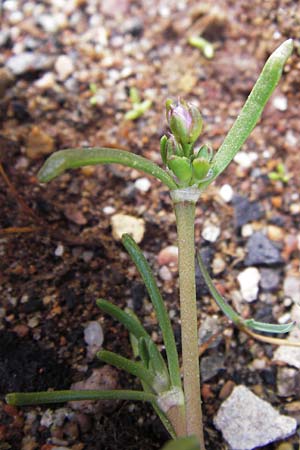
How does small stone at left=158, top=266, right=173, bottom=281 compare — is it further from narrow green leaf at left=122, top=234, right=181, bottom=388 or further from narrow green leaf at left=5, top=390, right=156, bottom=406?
narrow green leaf at left=5, top=390, right=156, bottom=406

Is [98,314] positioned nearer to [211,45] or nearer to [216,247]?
[216,247]

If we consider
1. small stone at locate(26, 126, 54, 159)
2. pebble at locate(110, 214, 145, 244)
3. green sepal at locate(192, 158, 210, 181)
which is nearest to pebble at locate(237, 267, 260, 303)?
pebble at locate(110, 214, 145, 244)

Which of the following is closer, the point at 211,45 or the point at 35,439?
the point at 35,439

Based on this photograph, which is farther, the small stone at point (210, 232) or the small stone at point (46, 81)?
the small stone at point (46, 81)

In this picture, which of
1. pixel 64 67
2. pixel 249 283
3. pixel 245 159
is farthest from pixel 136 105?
pixel 249 283

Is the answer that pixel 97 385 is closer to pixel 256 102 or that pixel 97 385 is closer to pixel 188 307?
pixel 188 307

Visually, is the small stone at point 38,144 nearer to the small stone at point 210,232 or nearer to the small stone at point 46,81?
the small stone at point 46,81

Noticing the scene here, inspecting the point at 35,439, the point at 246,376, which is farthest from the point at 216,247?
the point at 35,439

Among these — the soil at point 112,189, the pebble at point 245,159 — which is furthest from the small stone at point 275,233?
the pebble at point 245,159
